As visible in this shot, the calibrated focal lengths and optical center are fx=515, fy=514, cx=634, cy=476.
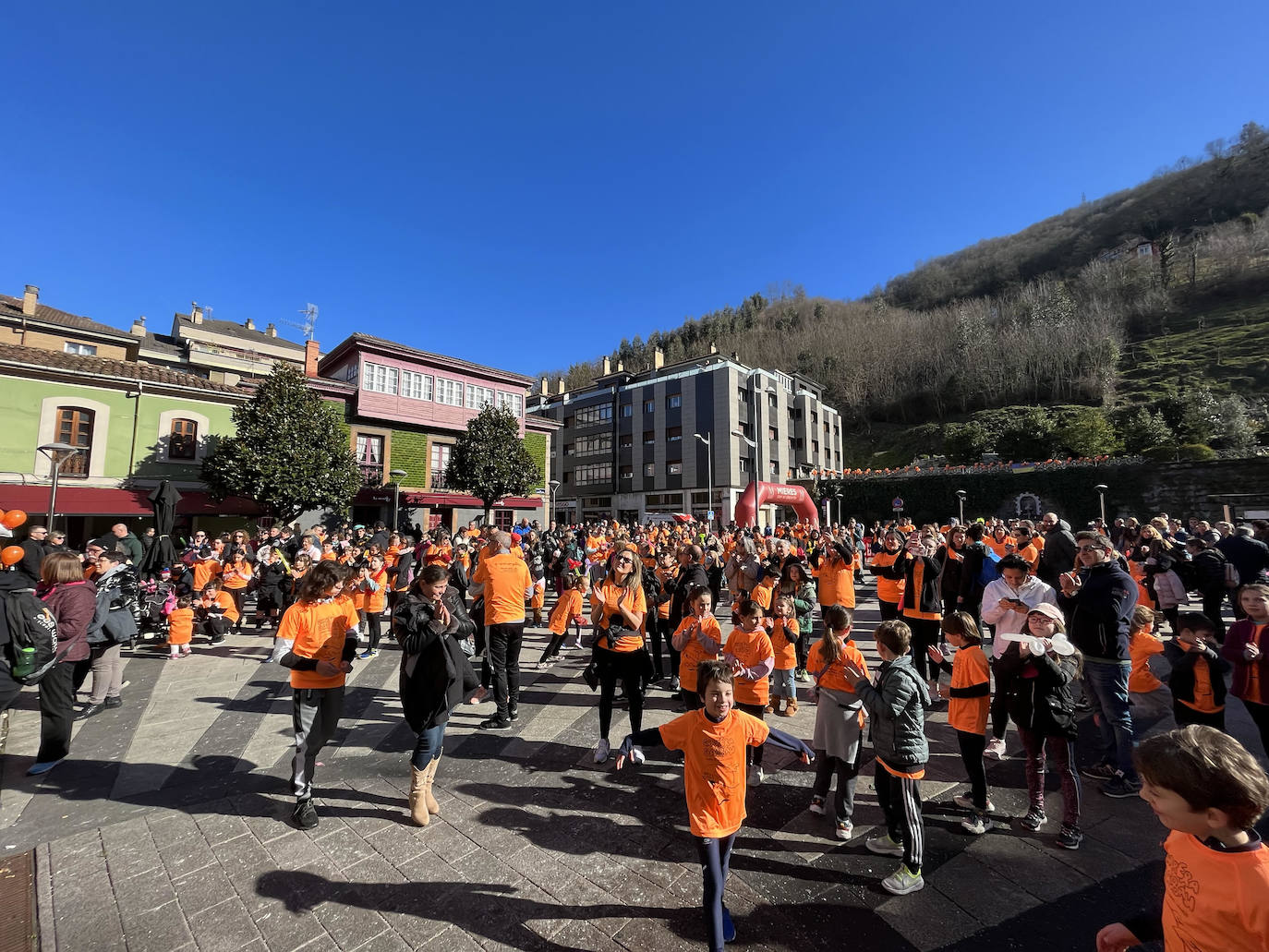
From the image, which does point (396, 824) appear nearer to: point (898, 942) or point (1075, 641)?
point (898, 942)

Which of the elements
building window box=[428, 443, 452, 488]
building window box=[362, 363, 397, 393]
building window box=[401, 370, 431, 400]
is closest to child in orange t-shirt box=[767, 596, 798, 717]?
building window box=[428, 443, 452, 488]

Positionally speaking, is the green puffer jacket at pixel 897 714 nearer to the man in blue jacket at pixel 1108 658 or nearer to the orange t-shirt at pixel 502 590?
the man in blue jacket at pixel 1108 658

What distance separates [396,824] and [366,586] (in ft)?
17.4

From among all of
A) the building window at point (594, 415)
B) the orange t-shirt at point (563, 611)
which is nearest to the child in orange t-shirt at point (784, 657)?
the orange t-shirt at point (563, 611)

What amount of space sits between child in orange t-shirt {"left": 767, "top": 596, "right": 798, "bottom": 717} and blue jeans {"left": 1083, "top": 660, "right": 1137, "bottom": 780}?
2537mm

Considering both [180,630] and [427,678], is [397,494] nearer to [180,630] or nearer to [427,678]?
[180,630]

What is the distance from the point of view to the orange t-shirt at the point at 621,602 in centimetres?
477

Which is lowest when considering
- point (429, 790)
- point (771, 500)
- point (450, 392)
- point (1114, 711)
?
point (429, 790)

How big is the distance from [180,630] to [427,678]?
23.7ft

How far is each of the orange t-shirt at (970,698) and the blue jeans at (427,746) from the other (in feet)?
11.9

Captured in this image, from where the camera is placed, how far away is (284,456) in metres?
18.0

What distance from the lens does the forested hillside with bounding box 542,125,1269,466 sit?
36.2 meters

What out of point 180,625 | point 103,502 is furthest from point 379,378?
point 180,625

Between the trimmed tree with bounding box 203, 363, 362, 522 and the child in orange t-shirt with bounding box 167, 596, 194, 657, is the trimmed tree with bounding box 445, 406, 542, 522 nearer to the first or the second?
the trimmed tree with bounding box 203, 363, 362, 522
